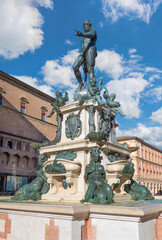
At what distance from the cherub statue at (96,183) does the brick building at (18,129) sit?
2813 cm

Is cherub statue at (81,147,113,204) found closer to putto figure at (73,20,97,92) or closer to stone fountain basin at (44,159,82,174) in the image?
stone fountain basin at (44,159,82,174)

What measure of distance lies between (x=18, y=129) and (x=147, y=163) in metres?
35.1

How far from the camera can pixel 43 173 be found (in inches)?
297

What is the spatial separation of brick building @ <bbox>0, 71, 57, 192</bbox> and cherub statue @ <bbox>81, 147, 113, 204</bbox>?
28133mm

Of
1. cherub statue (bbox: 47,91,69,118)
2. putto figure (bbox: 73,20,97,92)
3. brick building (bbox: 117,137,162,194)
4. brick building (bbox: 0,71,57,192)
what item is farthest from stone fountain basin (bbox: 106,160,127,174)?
brick building (bbox: 117,137,162,194)

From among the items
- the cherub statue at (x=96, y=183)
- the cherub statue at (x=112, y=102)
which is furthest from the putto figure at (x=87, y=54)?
the cherub statue at (x=96, y=183)

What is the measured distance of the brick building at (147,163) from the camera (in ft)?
175

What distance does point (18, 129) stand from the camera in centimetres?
3681

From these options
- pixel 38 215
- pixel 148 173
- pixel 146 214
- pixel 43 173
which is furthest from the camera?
pixel 148 173

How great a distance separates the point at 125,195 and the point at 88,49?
5.43m

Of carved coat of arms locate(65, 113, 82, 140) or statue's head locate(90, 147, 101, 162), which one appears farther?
carved coat of arms locate(65, 113, 82, 140)

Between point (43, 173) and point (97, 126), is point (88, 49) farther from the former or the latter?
point (43, 173)

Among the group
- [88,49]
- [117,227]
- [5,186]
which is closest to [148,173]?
[5,186]

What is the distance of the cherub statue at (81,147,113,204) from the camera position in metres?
5.57
